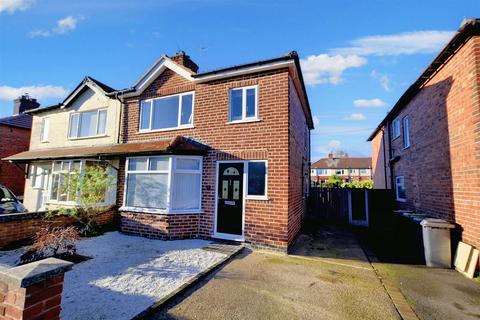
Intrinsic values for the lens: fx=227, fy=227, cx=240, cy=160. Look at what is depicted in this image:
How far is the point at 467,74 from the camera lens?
6023 mm

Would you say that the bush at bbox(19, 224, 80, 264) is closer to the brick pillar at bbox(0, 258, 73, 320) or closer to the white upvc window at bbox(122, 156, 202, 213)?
the white upvc window at bbox(122, 156, 202, 213)

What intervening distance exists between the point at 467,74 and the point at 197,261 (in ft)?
28.4

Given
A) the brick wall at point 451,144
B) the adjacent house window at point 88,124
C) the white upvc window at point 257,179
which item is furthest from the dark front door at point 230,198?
the adjacent house window at point 88,124

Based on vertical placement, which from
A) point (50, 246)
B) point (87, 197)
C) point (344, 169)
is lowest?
point (50, 246)

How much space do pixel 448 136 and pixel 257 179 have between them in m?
5.95

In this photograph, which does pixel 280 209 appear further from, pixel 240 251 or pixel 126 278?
pixel 126 278

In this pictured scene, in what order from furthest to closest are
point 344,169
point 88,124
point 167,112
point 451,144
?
point 344,169, point 88,124, point 167,112, point 451,144

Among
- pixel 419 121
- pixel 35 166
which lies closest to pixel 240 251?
pixel 419 121

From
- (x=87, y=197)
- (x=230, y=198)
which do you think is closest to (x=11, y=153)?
(x=87, y=197)

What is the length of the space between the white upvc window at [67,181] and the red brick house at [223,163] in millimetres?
530

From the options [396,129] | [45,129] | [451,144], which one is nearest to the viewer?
[451,144]

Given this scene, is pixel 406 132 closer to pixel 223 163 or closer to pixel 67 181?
pixel 223 163

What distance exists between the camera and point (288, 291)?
452 centimetres

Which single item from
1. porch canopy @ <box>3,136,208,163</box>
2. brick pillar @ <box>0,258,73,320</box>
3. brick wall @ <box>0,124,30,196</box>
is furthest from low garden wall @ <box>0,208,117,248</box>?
brick wall @ <box>0,124,30,196</box>
